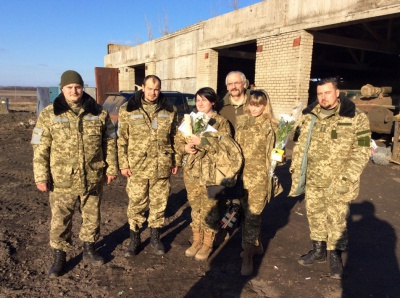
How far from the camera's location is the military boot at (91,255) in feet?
10.1

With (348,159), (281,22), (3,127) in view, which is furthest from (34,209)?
(3,127)

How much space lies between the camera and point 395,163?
7664mm

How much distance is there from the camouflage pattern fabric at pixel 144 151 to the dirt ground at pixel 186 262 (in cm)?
59

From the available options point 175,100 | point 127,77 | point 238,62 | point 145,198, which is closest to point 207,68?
point 175,100

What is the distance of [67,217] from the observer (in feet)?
9.57

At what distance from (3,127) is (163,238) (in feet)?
43.2

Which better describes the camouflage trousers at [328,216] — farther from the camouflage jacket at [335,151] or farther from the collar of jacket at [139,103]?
the collar of jacket at [139,103]

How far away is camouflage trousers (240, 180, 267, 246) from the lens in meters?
2.93

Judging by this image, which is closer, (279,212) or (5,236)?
(5,236)

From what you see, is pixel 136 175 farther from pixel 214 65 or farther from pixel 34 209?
pixel 214 65

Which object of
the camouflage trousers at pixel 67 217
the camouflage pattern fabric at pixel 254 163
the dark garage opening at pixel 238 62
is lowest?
the camouflage trousers at pixel 67 217

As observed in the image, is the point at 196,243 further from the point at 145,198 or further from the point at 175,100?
the point at 175,100

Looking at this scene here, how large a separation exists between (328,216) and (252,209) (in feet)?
2.63

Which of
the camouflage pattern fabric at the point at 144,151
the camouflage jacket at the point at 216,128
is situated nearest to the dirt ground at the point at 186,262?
the camouflage pattern fabric at the point at 144,151
